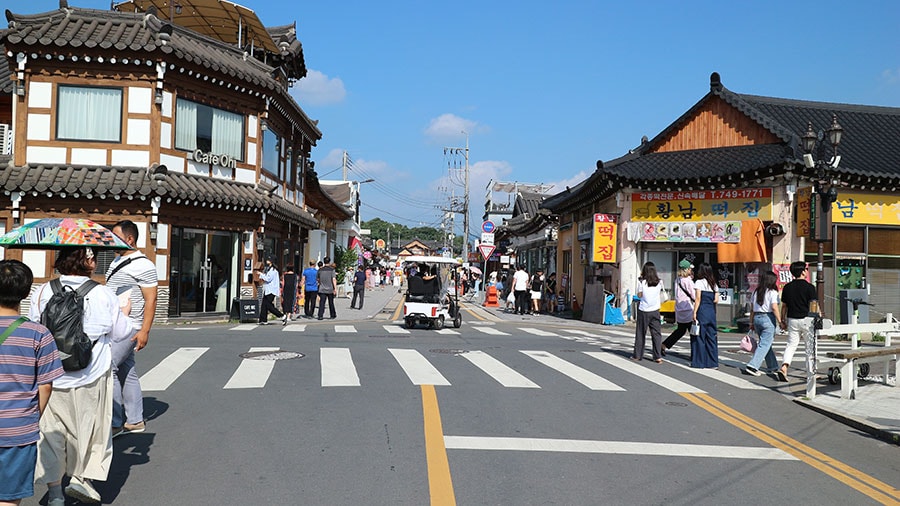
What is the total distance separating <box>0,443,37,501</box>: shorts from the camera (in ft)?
13.6

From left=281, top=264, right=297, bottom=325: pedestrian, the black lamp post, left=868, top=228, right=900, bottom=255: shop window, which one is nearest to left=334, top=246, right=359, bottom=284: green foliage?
left=281, top=264, right=297, bottom=325: pedestrian

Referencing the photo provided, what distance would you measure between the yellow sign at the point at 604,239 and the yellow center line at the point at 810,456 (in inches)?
608

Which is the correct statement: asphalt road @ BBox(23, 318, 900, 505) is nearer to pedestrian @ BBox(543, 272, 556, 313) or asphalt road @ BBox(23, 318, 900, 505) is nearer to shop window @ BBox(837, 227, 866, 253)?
shop window @ BBox(837, 227, 866, 253)

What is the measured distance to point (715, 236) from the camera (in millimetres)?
23344

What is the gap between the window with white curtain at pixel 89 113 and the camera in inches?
795

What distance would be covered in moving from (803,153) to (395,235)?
151 m

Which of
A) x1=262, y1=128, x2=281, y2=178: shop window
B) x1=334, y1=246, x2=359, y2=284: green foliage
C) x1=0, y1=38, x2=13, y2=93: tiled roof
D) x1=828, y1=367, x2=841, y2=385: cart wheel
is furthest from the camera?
x1=334, y1=246, x2=359, y2=284: green foliage

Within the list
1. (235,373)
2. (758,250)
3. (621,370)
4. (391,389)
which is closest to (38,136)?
(235,373)

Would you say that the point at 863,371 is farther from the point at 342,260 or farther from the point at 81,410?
the point at 342,260

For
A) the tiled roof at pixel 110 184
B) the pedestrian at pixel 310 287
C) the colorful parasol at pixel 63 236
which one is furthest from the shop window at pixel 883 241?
the colorful parasol at pixel 63 236

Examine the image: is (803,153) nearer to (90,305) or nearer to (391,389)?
(391,389)

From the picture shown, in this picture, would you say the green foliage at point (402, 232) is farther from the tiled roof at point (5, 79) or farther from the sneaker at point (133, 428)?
the sneaker at point (133, 428)

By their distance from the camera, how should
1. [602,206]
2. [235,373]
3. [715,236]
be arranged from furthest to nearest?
[602,206]
[715,236]
[235,373]

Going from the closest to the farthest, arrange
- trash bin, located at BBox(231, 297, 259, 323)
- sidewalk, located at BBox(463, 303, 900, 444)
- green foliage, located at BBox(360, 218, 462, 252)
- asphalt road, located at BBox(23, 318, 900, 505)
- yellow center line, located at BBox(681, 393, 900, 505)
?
asphalt road, located at BBox(23, 318, 900, 505), yellow center line, located at BBox(681, 393, 900, 505), sidewalk, located at BBox(463, 303, 900, 444), trash bin, located at BBox(231, 297, 259, 323), green foliage, located at BBox(360, 218, 462, 252)
